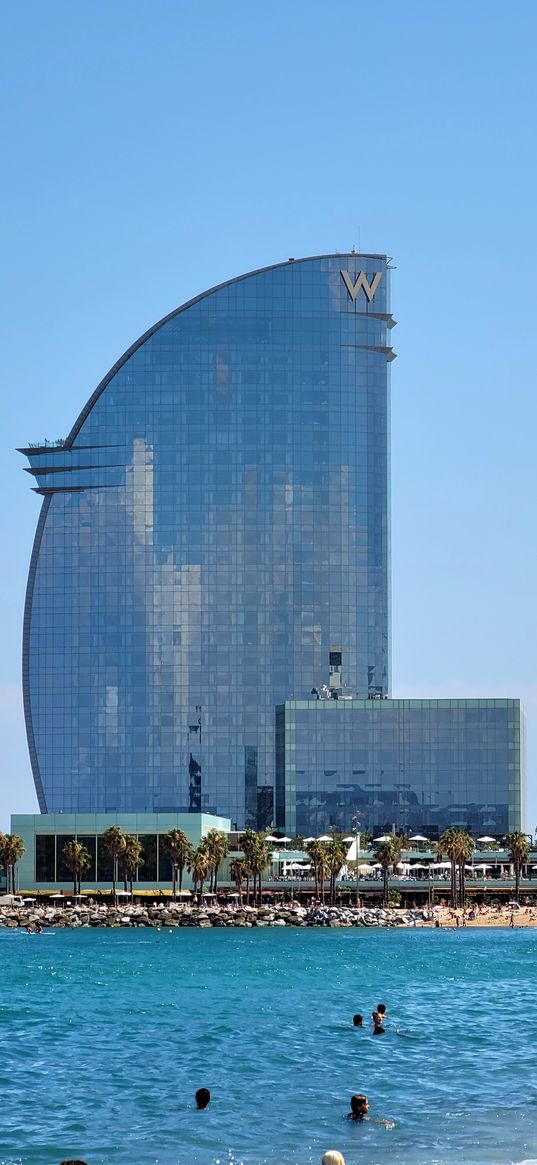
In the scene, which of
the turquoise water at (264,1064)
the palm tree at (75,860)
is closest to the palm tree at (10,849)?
the palm tree at (75,860)

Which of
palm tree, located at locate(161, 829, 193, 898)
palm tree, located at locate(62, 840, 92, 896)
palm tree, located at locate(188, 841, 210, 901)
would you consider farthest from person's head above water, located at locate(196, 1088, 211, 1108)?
palm tree, located at locate(62, 840, 92, 896)

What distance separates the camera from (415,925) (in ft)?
549

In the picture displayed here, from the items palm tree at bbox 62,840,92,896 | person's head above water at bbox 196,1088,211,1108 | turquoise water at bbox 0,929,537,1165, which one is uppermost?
person's head above water at bbox 196,1088,211,1108

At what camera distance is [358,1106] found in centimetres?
3909

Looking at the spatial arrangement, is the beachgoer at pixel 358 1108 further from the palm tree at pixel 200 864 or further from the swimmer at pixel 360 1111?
the palm tree at pixel 200 864

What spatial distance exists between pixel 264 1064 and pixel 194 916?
11393 centimetres

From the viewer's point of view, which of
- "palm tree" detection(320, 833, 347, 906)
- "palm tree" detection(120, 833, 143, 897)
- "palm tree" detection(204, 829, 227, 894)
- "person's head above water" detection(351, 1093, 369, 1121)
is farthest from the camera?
"palm tree" detection(320, 833, 347, 906)

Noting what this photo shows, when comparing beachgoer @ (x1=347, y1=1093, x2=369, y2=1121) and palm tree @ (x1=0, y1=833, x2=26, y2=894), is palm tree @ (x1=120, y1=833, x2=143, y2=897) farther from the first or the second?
beachgoer @ (x1=347, y1=1093, x2=369, y2=1121)

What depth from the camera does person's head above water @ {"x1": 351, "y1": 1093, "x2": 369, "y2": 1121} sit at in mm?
38953

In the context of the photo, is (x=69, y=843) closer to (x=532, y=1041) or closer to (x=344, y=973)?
(x=344, y=973)

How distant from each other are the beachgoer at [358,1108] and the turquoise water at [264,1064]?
0.31 metres

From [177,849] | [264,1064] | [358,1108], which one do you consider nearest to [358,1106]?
[358,1108]

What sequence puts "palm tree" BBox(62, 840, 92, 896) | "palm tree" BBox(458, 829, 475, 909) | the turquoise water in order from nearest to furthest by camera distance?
the turquoise water
"palm tree" BBox(62, 840, 92, 896)
"palm tree" BBox(458, 829, 475, 909)

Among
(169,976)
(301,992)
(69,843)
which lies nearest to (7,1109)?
(301,992)
